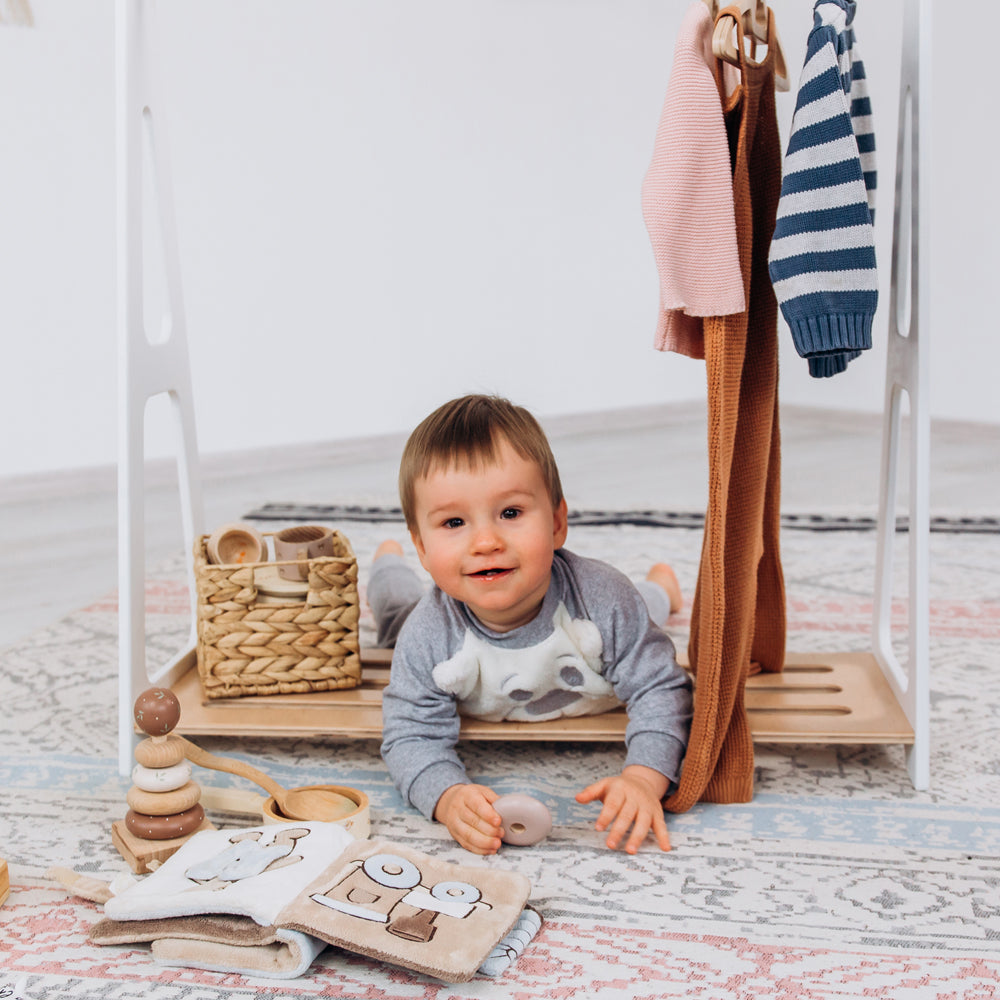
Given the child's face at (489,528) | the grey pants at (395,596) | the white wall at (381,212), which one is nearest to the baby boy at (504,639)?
the child's face at (489,528)

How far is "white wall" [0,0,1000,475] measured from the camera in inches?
124

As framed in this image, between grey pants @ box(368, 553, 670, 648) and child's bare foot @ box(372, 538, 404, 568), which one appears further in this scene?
child's bare foot @ box(372, 538, 404, 568)

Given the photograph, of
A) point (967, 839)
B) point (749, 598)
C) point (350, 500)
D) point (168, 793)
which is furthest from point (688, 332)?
point (350, 500)

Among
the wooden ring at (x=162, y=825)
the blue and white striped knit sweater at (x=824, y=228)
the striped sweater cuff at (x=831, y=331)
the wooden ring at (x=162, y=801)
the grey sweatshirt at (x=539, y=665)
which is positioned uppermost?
the blue and white striped knit sweater at (x=824, y=228)

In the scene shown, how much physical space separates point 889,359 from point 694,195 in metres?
0.47

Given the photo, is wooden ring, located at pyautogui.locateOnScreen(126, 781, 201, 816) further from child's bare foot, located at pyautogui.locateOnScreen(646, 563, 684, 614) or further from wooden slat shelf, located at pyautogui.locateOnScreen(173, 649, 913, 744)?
child's bare foot, located at pyautogui.locateOnScreen(646, 563, 684, 614)

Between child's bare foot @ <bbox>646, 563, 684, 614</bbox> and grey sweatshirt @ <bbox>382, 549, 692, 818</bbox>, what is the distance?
65 centimetres

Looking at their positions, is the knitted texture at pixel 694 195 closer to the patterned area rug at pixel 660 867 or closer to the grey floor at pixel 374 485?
the patterned area rug at pixel 660 867

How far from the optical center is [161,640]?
78.0 inches

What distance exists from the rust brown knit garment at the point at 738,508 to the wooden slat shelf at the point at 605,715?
93mm

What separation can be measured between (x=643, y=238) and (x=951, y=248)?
1050 millimetres

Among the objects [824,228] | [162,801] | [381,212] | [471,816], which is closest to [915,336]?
[824,228]

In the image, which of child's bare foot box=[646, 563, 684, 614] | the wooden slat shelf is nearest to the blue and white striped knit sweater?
the wooden slat shelf

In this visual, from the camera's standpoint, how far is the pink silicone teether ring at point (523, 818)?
1.22 m
